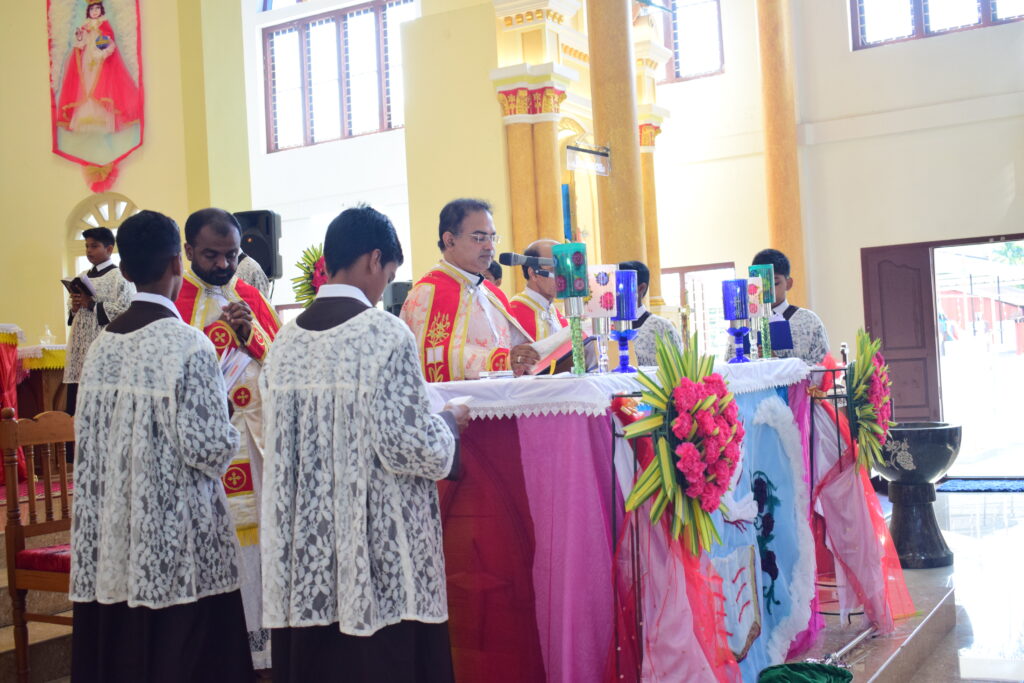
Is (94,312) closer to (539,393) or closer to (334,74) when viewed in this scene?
(539,393)

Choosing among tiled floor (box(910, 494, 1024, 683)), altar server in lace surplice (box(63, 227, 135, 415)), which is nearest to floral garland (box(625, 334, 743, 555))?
tiled floor (box(910, 494, 1024, 683))

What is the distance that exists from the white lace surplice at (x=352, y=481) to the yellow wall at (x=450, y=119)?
8.23 m

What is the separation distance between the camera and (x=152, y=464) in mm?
2865

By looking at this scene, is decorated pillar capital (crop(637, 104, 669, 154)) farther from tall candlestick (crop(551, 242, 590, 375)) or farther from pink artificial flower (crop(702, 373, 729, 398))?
pink artificial flower (crop(702, 373, 729, 398))

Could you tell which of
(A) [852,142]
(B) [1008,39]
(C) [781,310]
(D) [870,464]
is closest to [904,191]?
(A) [852,142]

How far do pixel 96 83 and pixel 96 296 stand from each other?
10.5 ft

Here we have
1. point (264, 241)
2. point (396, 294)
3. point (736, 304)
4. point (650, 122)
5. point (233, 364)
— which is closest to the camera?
point (233, 364)

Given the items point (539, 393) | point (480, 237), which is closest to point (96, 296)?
point (480, 237)

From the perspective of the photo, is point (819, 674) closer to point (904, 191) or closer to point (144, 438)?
point (144, 438)

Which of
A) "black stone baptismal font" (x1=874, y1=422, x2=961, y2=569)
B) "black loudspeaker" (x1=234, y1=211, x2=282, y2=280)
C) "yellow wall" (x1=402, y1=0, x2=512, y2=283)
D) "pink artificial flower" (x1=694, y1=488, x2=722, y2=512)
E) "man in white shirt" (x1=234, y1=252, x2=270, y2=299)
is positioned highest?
"yellow wall" (x1=402, y1=0, x2=512, y2=283)

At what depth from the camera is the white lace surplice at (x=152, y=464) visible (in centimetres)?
285

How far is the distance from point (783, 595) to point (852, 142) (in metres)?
9.97

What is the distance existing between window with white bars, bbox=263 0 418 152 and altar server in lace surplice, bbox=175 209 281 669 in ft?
41.2

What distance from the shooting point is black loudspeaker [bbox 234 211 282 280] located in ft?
21.8
